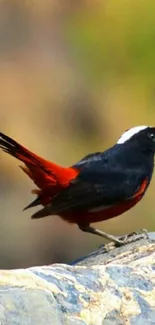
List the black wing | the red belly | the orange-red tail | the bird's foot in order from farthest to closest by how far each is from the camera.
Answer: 1. the red belly
2. the black wing
3. the bird's foot
4. the orange-red tail

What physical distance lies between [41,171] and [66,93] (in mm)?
7324

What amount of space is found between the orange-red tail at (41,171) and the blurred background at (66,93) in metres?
3.49

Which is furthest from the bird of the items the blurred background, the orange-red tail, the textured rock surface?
the blurred background

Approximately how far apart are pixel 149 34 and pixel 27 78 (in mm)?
1847

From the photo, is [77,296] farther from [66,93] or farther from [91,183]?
[66,93]

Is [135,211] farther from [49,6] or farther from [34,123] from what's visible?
[49,6]

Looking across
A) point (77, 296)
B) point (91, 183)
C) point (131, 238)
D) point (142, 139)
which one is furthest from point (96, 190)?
point (77, 296)

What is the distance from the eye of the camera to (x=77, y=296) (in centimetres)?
383

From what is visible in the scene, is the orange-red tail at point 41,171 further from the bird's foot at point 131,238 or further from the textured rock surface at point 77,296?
the textured rock surface at point 77,296

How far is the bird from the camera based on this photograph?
5.59 metres

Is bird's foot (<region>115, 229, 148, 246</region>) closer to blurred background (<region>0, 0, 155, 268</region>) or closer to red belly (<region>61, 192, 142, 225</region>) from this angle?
red belly (<region>61, 192, 142, 225</region>)

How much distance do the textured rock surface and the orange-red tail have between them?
1414 millimetres

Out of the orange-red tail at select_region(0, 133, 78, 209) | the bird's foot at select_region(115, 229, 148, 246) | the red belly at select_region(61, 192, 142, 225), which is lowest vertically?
the bird's foot at select_region(115, 229, 148, 246)

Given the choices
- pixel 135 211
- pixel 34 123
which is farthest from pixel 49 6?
pixel 135 211
